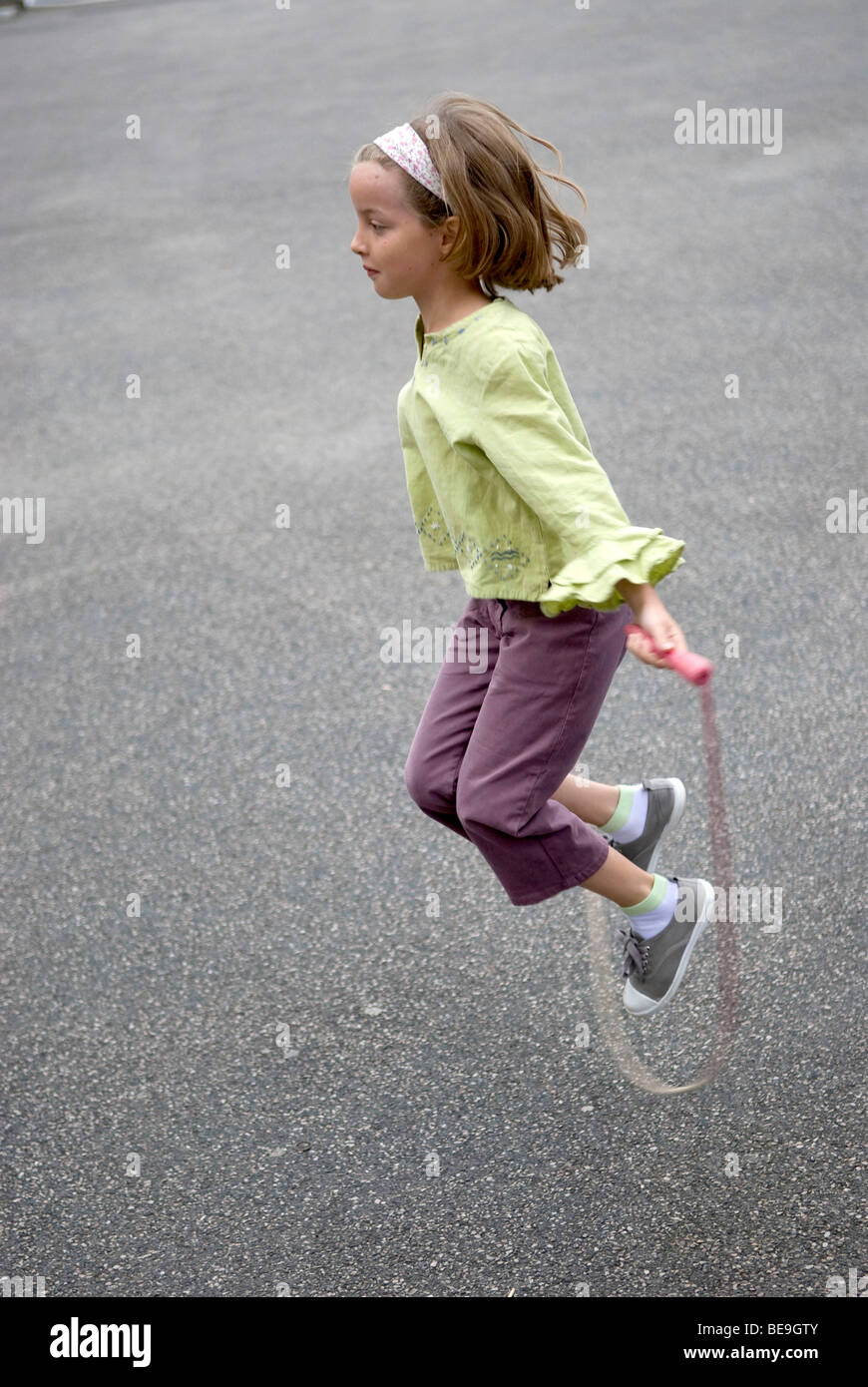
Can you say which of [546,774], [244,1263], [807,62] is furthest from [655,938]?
[807,62]

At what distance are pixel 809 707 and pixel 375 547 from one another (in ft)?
6.07

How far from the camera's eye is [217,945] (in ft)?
11.2

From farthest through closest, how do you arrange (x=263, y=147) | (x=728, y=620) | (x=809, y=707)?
(x=263, y=147) → (x=728, y=620) → (x=809, y=707)

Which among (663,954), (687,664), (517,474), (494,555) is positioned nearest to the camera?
(687,664)

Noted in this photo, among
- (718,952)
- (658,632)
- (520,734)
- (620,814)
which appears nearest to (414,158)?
(658,632)

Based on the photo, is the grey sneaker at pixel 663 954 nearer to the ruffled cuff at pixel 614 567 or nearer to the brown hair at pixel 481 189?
the ruffled cuff at pixel 614 567

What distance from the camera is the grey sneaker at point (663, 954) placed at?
2.83 meters

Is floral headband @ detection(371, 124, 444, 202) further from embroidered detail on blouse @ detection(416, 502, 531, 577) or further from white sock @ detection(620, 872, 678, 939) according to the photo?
white sock @ detection(620, 872, 678, 939)

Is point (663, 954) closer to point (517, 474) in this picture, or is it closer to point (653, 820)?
point (653, 820)

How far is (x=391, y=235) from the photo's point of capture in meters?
2.42

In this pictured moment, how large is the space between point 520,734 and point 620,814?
0.61m

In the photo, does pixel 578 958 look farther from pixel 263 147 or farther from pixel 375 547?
pixel 263 147

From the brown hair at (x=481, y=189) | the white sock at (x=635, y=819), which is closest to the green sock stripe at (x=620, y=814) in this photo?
the white sock at (x=635, y=819)

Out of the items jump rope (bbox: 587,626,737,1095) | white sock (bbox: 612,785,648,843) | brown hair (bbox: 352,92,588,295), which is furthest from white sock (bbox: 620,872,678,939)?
brown hair (bbox: 352,92,588,295)
